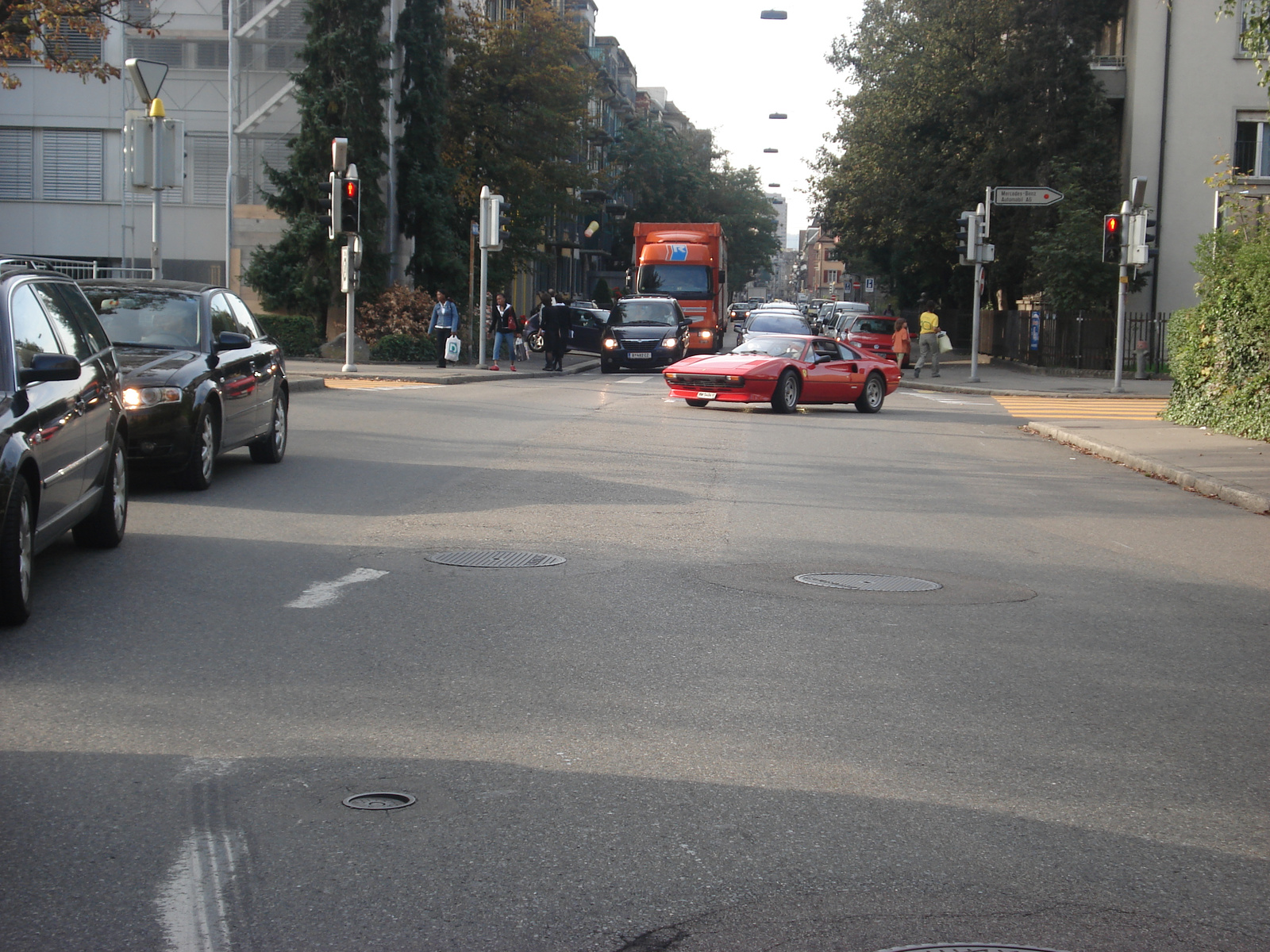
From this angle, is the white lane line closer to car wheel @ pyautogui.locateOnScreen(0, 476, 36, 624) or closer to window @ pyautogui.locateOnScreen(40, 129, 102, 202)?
car wheel @ pyautogui.locateOnScreen(0, 476, 36, 624)

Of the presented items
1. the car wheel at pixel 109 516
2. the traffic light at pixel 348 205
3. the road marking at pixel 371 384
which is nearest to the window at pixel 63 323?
the car wheel at pixel 109 516

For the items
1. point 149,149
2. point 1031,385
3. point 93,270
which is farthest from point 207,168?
point 1031,385

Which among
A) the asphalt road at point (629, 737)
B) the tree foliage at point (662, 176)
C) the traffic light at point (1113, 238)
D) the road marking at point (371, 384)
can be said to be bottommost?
the asphalt road at point (629, 737)

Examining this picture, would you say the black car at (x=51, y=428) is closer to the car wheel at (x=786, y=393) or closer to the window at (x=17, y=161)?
the car wheel at (x=786, y=393)

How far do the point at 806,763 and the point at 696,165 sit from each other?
271ft

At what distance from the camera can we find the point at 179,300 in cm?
1241

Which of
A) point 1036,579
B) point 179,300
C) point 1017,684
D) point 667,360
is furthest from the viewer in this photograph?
point 667,360

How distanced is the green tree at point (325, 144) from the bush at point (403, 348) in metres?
2.00

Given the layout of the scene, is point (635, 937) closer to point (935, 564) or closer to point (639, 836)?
point (639, 836)

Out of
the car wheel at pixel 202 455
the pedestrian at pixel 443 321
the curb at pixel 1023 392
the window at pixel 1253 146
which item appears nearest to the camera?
the car wheel at pixel 202 455

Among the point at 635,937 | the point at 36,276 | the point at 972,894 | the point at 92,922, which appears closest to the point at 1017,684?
the point at 972,894

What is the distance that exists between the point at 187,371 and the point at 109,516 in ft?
9.25

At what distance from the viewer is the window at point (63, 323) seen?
27.0 feet

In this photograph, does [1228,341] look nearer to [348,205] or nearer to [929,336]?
[348,205]
